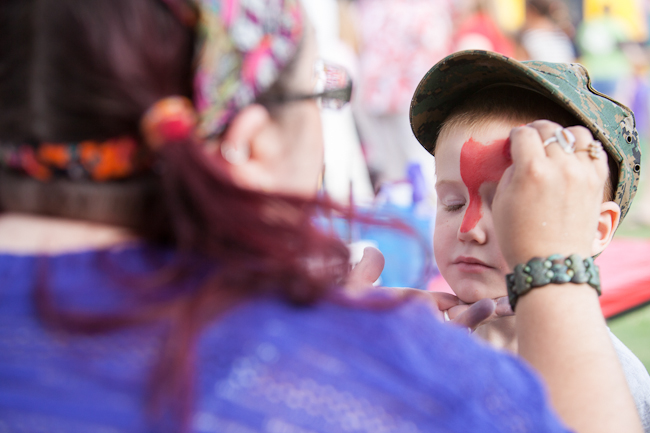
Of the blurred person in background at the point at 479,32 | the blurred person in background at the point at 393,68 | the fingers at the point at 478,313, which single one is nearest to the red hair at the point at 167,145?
the fingers at the point at 478,313

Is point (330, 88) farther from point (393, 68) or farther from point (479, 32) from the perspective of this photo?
point (479, 32)

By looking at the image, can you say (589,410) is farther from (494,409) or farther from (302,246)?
(302,246)

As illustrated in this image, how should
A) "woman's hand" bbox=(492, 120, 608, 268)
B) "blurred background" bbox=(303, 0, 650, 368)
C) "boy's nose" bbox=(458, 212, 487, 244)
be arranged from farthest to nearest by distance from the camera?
"blurred background" bbox=(303, 0, 650, 368)
"boy's nose" bbox=(458, 212, 487, 244)
"woman's hand" bbox=(492, 120, 608, 268)

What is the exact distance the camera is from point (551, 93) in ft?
3.43

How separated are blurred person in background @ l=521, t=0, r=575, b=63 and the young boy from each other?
15.1 feet

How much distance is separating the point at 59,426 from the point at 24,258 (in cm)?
21

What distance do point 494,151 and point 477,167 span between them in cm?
5

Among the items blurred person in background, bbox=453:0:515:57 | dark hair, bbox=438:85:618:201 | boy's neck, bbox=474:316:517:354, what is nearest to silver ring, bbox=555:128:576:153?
dark hair, bbox=438:85:618:201

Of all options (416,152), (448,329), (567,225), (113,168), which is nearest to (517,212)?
(567,225)

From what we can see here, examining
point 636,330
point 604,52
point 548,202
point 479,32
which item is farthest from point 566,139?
point 604,52

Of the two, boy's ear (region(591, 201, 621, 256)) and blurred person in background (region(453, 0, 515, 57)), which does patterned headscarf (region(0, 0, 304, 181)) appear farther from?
blurred person in background (region(453, 0, 515, 57))

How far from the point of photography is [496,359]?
60cm

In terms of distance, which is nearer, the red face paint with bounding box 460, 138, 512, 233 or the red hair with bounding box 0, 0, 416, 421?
the red hair with bounding box 0, 0, 416, 421

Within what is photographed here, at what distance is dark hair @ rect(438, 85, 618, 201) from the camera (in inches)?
45.1
